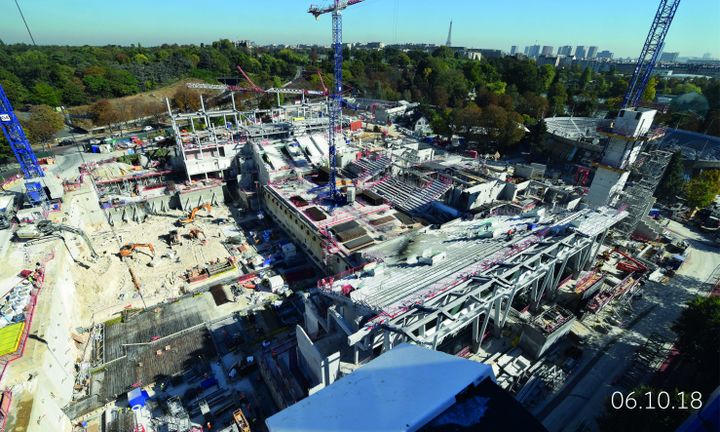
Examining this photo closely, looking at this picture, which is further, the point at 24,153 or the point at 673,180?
the point at 673,180

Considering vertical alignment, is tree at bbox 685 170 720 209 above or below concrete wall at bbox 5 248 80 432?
above

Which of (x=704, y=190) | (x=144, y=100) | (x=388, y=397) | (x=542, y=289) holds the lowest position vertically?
(x=542, y=289)

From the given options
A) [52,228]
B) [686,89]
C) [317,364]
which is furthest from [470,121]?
[686,89]

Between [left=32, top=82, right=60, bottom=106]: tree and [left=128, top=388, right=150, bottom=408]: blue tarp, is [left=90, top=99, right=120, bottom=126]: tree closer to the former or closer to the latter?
[left=32, top=82, right=60, bottom=106]: tree

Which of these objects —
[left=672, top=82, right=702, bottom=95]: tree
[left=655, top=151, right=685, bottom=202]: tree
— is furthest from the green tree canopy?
[left=672, top=82, right=702, bottom=95]: tree

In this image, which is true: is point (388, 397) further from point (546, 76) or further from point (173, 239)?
point (546, 76)

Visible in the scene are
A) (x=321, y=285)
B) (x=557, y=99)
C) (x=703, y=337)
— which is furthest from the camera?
(x=557, y=99)
